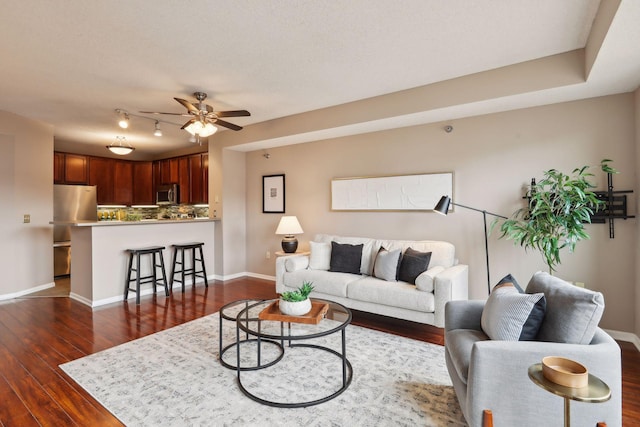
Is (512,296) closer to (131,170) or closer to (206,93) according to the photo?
(206,93)

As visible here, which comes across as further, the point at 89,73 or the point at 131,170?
the point at 131,170

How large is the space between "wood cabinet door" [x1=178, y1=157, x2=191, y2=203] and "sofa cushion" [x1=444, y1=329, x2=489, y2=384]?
20.1 ft

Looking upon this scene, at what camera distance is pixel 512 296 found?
185 cm

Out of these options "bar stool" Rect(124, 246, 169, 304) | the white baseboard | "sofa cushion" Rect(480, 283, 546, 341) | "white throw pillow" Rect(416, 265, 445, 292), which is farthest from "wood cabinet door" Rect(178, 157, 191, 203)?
"sofa cushion" Rect(480, 283, 546, 341)

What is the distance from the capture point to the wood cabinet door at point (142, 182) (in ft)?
25.2

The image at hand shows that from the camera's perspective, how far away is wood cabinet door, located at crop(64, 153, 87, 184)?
6.46 m

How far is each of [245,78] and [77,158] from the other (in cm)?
529

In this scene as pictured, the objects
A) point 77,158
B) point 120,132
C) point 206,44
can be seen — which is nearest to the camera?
point 206,44

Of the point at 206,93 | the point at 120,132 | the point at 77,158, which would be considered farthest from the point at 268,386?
the point at 77,158

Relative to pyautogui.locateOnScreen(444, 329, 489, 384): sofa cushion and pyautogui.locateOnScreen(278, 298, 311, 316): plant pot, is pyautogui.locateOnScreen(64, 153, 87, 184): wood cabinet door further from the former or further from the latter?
pyautogui.locateOnScreen(444, 329, 489, 384): sofa cushion

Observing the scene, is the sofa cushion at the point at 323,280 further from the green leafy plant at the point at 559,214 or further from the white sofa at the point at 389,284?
the green leafy plant at the point at 559,214

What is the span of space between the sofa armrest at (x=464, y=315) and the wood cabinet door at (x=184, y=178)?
6021 mm

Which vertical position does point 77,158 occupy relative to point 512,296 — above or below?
above

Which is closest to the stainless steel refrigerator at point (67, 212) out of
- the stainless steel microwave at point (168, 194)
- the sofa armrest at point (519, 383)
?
the stainless steel microwave at point (168, 194)
